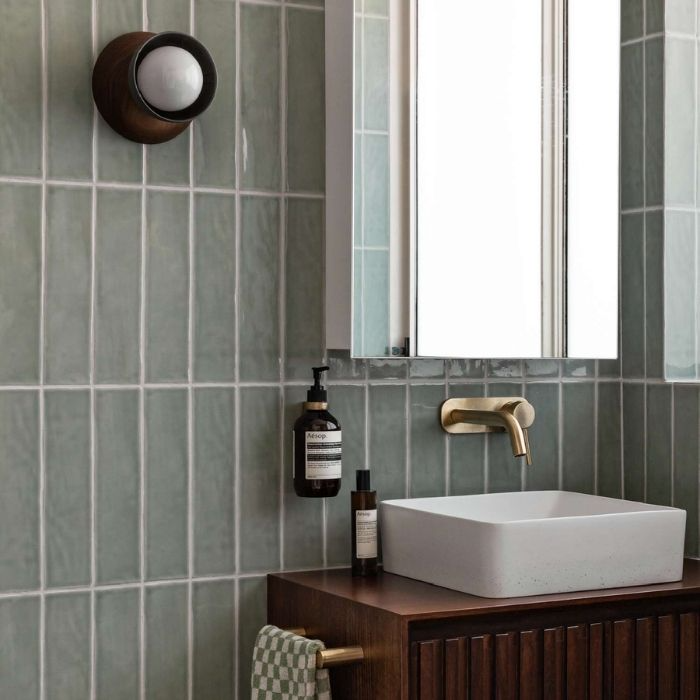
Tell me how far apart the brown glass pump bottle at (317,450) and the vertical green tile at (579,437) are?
1.79 ft

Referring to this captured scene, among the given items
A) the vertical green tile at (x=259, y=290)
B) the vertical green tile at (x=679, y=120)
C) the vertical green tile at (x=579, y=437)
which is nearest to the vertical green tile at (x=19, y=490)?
the vertical green tile at (x=259, y=290)

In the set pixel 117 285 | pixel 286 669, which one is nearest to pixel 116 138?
pixel 117 285

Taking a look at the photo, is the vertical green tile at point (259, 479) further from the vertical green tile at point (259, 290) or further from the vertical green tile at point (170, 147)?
the vertical green tile at point (170, 147)

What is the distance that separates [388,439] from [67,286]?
2.14ft

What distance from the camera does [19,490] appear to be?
1790 mm

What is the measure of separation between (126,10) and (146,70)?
7.9 inches

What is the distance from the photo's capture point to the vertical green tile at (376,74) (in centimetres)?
199

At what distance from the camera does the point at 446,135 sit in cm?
208

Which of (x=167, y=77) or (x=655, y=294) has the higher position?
(x=167, y=77)

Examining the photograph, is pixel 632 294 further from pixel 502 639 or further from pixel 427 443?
pixel 502 639

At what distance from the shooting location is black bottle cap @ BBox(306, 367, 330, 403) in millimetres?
1943

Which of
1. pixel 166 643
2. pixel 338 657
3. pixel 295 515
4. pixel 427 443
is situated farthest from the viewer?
pixel 427 443

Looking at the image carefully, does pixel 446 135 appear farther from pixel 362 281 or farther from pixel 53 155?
pixel 53 155

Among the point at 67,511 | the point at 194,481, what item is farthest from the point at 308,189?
the point at 67,511
